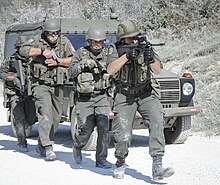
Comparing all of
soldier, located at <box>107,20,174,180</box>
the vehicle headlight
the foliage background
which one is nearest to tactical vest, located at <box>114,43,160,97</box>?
soldier, located at <box>107,20,174,180</box>

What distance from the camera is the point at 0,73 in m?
10.5

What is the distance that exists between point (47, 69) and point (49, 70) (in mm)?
34

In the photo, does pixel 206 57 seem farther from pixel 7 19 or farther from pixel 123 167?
pixel 7 19

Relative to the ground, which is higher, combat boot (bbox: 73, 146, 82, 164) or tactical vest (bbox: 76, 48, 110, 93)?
tactical vest (bbox: 76, 48, 110, 93)

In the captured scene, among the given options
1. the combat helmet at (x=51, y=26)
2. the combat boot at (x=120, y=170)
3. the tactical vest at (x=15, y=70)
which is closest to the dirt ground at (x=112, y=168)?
the combat boot at (x=120, y=170)

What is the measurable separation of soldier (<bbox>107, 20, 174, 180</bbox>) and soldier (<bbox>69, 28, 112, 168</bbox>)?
770 millimetres

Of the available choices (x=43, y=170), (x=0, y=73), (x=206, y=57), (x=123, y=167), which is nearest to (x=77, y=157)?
(x=43, y=170)

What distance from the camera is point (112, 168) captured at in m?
8.38

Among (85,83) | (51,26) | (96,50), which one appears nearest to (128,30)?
(96,50)

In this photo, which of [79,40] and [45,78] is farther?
[79,40]

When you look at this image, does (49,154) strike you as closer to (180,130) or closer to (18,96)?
(18,96)

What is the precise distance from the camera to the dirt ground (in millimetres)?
7500

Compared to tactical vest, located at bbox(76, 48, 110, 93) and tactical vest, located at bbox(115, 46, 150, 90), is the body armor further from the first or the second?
tactical vest, located at bbox(76, 48, 110, 93)

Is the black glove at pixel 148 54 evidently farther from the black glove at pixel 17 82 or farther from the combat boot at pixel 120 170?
the black glove at pixel 17 82
